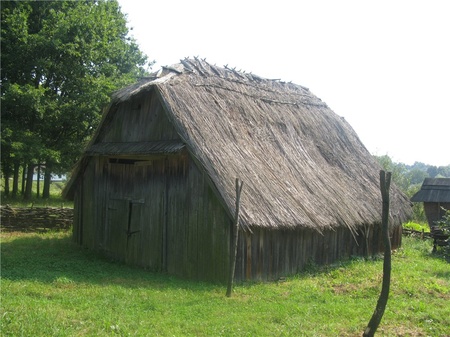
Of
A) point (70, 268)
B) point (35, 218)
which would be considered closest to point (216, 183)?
point (70, 268)

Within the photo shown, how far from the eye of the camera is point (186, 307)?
8.65 metres

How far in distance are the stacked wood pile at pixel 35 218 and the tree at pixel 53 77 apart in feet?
13.0

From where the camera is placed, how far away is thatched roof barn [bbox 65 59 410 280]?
37.2 ft

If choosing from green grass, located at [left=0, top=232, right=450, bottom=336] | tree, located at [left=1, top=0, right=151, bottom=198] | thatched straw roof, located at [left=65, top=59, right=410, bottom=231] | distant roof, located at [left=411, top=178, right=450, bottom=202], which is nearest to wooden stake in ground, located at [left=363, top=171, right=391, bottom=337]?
green grass, located at [left=0, top=232, right=450, bottom=336]

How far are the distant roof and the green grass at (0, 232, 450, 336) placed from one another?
566 inches

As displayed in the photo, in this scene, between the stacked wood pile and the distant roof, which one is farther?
the distant roof

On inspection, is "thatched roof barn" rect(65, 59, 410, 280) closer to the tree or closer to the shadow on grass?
Result: the shadow on grass

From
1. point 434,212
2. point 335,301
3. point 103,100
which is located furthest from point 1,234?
point 434,212

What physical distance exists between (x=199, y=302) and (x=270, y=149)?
242 inches

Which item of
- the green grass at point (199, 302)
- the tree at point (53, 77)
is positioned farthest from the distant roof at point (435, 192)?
the tree at point (53, 77)

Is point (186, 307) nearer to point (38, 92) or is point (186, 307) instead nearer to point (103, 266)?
point (103, 266)

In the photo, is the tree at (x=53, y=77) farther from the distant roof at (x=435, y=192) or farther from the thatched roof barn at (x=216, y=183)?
the distant roof at (x=435, y=192)


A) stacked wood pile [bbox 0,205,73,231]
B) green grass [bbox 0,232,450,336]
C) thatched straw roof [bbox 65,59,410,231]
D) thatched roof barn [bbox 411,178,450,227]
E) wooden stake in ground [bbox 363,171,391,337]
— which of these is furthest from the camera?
thatched roof barn [bbox 411,178,450,227]

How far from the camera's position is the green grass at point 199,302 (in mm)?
→ 7434
